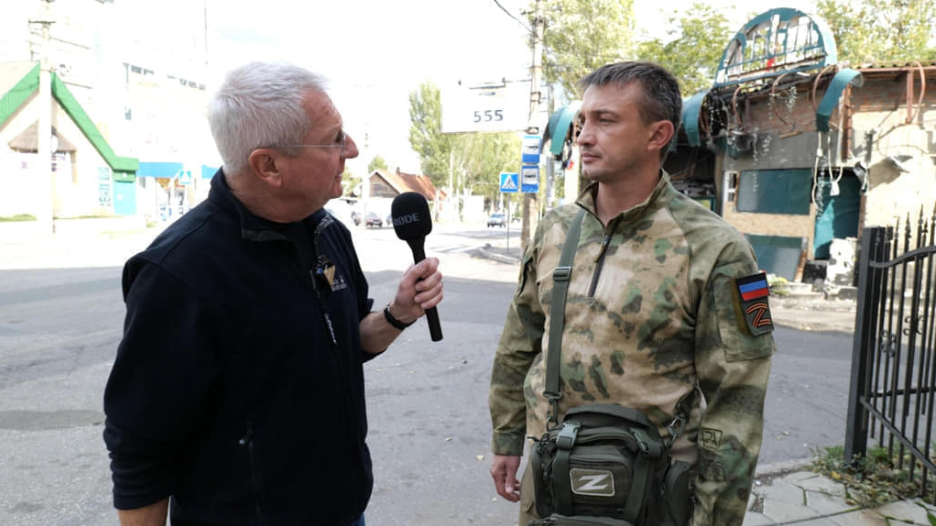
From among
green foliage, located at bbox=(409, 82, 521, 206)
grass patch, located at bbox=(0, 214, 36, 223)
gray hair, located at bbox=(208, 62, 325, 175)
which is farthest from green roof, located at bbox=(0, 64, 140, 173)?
gray hair, located at bbox=(208, 62, 325, 175)

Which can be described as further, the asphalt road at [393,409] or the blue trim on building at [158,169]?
the blue trim on building at [158,169]

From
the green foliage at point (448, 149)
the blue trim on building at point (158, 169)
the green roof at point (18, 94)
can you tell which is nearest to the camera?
the green roof at point (18, 94)

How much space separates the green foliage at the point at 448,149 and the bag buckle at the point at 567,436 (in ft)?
159

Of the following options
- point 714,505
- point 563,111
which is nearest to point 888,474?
point 714,505

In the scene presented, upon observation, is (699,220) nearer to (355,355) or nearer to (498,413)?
(498,413)

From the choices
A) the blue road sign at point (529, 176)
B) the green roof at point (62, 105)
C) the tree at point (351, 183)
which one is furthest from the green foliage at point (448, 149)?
the blue road sign at point (529, 176)

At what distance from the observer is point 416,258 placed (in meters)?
2.10

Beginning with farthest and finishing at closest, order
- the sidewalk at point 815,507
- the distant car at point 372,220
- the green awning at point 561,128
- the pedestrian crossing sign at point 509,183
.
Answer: the distant car at point 372,220
the pedestrian crossing sign at point 509,183
the green awning at point 561,128
the sidewalk at point 815,507

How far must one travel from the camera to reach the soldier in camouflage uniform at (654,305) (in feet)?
5.85

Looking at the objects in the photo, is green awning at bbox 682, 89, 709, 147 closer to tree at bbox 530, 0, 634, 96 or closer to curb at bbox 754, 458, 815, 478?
curb at bbox 754, 458, 815, 478

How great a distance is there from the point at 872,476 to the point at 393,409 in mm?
3301

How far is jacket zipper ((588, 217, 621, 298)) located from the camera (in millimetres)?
1943

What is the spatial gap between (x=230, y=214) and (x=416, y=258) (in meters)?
0.66

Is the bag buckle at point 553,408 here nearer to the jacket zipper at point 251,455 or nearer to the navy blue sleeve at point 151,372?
the jacket zipper at point 251,455
